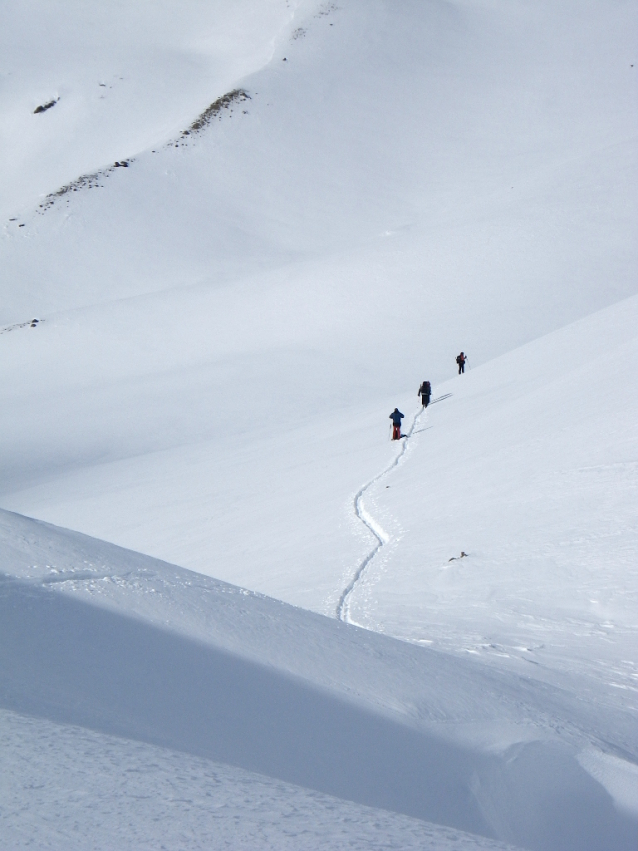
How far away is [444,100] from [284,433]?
43.5 metres

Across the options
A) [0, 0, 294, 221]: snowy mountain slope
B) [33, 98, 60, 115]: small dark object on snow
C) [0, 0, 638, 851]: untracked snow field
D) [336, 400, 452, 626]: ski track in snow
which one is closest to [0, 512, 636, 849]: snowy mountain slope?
[0, 0, 638, 851]: untracked snow field

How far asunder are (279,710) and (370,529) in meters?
6.98

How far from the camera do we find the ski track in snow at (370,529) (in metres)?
6.60

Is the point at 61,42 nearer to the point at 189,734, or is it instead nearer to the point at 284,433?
the point at 284,433

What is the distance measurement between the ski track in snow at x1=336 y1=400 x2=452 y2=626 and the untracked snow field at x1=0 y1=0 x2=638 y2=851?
47mm

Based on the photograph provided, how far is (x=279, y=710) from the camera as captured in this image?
284 cm

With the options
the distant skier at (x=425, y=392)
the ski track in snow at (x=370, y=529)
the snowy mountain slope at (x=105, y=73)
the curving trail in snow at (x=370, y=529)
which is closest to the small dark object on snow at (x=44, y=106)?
the snowy mountain slope at (x=105, y=73)

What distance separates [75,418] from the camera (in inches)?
869

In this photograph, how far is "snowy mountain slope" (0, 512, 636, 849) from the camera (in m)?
2.40

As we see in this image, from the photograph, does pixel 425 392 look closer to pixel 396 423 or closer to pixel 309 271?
pixel 396 423

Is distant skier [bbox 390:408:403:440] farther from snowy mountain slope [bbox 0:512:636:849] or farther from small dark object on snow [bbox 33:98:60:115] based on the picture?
small dark object on snow [bbox 33:98:60:115]

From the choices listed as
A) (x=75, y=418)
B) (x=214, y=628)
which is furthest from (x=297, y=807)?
(x=75, y=418)

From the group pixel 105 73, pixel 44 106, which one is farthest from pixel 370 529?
pixel 105 73

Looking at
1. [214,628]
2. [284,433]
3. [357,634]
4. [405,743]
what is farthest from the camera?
[284,433]
